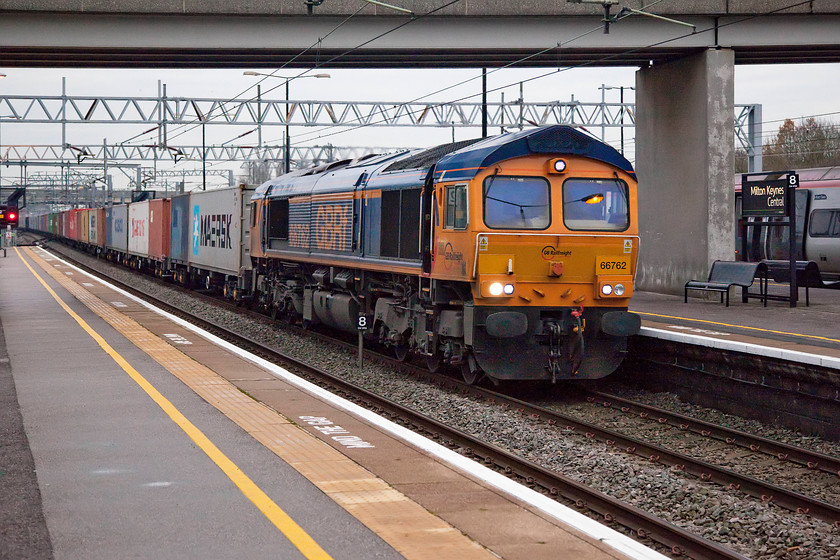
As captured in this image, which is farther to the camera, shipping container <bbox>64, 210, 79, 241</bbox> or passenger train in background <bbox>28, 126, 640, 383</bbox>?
shipping container <bbox>64, 210, 79, 241</bbox>

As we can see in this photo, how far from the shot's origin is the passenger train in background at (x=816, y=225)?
2903 centimetres

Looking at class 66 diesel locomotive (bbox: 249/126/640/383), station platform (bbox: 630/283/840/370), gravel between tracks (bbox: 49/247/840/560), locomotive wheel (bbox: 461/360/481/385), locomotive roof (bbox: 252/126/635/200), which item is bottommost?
gravel between tracks (bbox: 49/247/840/560)

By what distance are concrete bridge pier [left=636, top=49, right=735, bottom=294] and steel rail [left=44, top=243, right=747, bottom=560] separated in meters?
13.3

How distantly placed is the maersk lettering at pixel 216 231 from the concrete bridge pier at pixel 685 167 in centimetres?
1190

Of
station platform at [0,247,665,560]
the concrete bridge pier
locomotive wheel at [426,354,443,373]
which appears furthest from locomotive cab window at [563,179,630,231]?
the concrete bridge pier

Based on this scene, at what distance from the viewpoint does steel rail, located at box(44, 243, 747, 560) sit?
23.0 ft

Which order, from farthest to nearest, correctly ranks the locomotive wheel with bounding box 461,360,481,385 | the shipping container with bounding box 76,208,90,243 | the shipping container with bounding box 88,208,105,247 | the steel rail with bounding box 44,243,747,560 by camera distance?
the shipping container with bounding box 76,208,90,243
the shipping container with bounding box 88,208,105,247
the locomotive wheel with bounding box 461,360,481,385
the steel rail with bounding box 44,243,747,560

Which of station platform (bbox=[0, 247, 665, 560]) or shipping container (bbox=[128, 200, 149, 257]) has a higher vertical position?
shipping container (bbox=[128, 200, 149, 257])

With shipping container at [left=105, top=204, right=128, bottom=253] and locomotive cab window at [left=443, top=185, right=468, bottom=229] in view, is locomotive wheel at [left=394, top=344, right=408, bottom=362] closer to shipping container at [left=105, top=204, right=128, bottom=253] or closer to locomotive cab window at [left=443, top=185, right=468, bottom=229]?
locomotive cab window at [left=443, top=185, right=468, bottom=229]

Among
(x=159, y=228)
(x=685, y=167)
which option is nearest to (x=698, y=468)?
(x=685, y=167)

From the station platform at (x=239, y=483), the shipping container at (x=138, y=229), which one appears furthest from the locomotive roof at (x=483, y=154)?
the shipping container at (x=138, y=229)

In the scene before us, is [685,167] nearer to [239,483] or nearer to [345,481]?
[345,481]

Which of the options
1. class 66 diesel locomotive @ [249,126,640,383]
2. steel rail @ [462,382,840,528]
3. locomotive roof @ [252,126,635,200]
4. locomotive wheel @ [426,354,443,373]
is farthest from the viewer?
locomotive wheel @ [426,354,443,373]

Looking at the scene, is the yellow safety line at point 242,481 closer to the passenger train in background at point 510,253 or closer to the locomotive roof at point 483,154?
the passenger train in background at point 510,253
